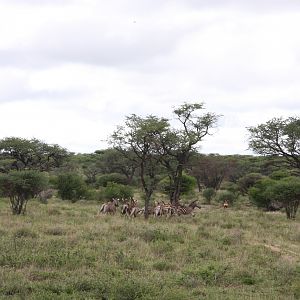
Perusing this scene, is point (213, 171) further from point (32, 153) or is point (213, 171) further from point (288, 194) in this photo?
point (288, 194)

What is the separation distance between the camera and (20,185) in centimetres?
2375

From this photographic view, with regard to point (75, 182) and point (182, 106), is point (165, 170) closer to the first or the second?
point (182, 106)

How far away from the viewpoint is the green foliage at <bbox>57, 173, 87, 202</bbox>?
3684 centimetres

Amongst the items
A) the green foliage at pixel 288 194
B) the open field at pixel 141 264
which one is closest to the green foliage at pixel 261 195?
the green foliage at pixel 288 194

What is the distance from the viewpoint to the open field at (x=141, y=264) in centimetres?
878

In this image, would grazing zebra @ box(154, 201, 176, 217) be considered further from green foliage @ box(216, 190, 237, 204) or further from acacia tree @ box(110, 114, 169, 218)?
green foliage @ box(216, 190, 237, 204)

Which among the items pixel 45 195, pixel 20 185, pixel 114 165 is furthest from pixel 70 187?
pixel 114 165

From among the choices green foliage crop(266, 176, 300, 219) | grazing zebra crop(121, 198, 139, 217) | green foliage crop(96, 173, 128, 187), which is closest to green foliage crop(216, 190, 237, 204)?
green foliage crop(266, 176, 300, 219)

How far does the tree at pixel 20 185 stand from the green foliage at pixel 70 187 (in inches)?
478

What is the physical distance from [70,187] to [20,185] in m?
13.1

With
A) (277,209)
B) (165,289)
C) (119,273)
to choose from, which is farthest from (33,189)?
(277,209)

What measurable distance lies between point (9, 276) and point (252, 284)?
5009mm

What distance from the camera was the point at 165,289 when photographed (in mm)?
8883

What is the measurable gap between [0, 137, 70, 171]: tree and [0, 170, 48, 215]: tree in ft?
67.3
